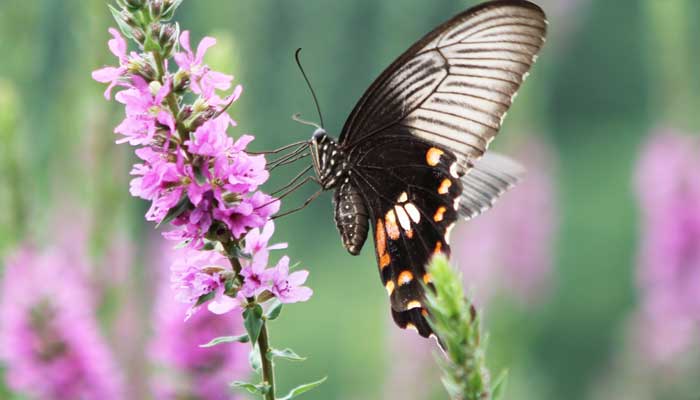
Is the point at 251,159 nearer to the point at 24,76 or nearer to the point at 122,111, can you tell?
the point at 122,111

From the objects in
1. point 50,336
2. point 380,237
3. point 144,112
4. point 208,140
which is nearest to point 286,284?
point 208,140

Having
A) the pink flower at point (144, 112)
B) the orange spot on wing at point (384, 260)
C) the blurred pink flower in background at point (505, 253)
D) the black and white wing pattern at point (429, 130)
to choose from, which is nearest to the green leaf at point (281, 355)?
the pink flower at point (144, 112)

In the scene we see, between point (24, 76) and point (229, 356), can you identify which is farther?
point (24, 76)

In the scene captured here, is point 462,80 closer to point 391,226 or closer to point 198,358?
point 391,226

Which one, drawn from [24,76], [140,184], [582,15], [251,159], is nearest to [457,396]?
[251,159]

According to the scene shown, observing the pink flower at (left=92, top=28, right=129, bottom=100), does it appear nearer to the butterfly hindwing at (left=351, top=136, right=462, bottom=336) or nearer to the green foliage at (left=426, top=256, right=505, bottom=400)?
the green foliage at (left=426, top=256, right=505, bottom=400)

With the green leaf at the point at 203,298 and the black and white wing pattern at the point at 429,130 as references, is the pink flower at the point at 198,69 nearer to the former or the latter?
the green leaf at the point at 203,298
